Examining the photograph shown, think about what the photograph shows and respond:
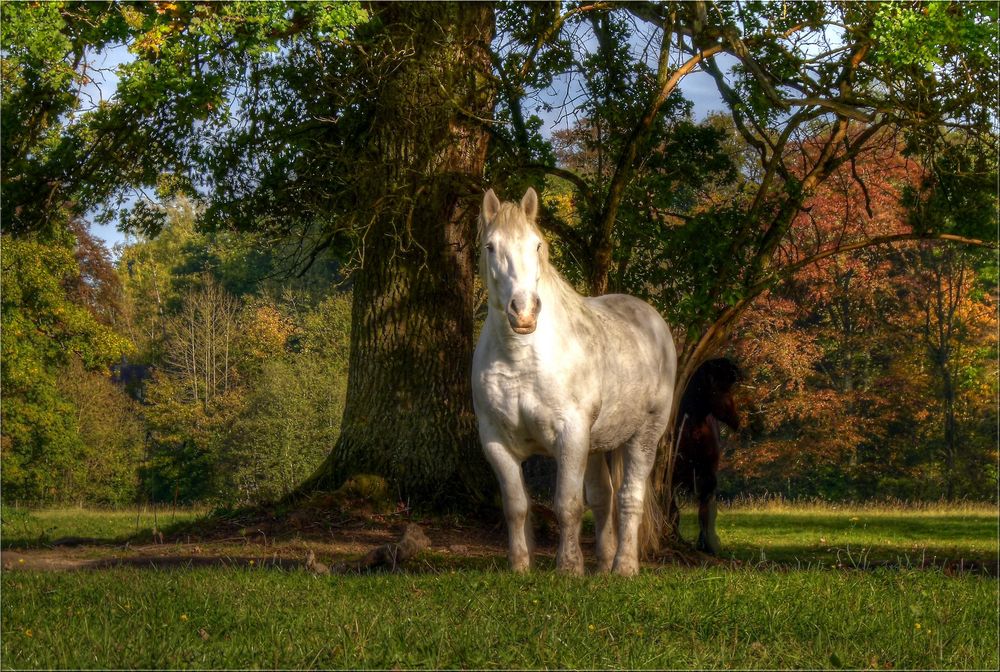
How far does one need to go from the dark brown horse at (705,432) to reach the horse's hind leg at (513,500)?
15.9ft

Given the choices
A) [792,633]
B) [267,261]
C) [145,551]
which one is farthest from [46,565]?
[267,261]

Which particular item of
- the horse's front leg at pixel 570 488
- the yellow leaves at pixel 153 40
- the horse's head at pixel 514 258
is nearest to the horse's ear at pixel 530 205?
the horse's head at pixel 514 258

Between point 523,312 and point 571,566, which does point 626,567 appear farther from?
point 523,312

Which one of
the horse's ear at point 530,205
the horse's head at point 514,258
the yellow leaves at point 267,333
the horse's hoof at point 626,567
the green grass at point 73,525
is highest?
the yellow leaves at point 267,333

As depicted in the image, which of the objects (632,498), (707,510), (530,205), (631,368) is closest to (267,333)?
(707,510)

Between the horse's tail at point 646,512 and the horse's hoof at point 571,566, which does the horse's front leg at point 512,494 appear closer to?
the horse's hoof at point 571,566

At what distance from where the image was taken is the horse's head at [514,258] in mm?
6652

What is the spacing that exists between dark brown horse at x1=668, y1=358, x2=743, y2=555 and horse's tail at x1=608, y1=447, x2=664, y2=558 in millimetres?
2313

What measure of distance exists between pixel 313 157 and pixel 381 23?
68.6 inches

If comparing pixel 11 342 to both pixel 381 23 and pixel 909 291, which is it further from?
pixel 909 291

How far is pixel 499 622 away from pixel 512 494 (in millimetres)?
1733

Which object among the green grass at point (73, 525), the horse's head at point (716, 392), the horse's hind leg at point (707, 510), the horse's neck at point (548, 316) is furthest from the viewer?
the green grass at point (73, 525)

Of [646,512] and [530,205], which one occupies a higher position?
[530,205]

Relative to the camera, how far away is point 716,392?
12141mm
